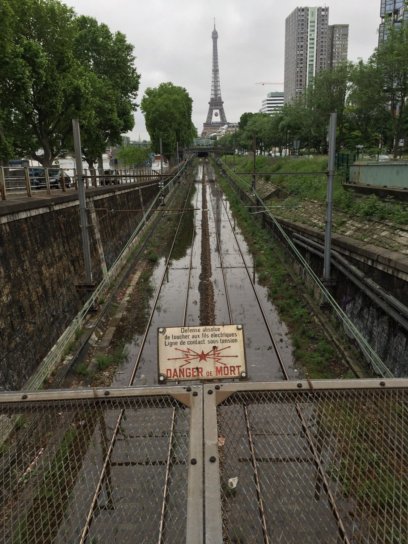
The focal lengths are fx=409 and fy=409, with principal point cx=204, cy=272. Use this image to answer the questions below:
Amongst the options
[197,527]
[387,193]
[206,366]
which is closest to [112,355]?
[206,366]

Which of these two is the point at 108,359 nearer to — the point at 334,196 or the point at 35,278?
the point at 35,278

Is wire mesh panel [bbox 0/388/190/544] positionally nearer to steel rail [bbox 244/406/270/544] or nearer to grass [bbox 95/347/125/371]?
steel rail [bbox 244/406/270/544]

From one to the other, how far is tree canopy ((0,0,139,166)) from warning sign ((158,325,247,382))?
14.7 metres

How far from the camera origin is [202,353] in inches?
232

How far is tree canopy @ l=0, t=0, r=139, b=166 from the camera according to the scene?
59.2ft

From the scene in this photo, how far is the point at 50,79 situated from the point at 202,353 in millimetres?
19719

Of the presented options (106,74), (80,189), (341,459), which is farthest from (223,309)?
(106,74)

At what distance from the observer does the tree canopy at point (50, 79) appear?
711 inches

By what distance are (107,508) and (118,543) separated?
1.10ft

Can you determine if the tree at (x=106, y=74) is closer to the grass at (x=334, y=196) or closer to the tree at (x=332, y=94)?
the grass at (x=334, y=196)

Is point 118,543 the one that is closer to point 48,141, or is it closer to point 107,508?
point 107,508

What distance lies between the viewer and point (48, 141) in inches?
965

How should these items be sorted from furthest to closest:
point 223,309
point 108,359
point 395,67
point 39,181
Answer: point 395,67
point 39,181
point 223,309
point 108,359

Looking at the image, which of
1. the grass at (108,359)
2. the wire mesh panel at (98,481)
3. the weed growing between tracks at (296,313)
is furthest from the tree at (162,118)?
the wire mesh panel at (98,481)
